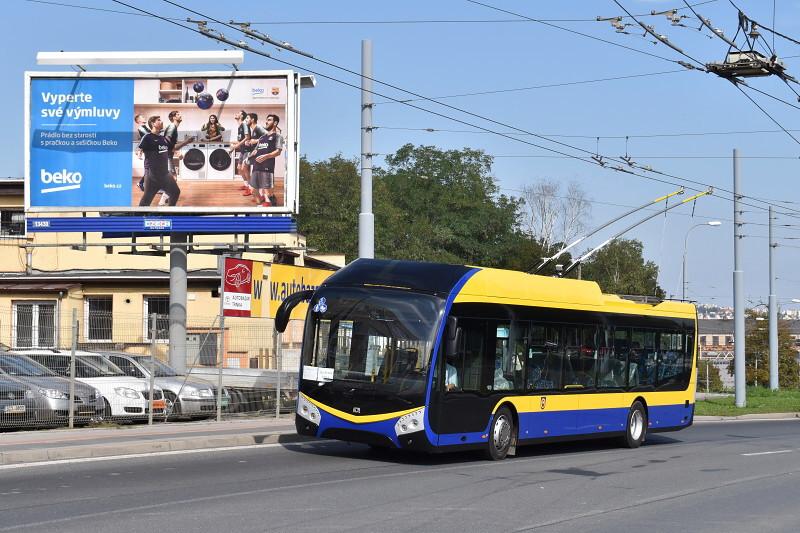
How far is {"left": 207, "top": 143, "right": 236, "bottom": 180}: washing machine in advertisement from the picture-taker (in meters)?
28.8

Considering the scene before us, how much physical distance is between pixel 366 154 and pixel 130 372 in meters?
6.29

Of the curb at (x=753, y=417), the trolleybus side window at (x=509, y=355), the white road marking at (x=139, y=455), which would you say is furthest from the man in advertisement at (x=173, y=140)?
the curb at (x=753, y=417)

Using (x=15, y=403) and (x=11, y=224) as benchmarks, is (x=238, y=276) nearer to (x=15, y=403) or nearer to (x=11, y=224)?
(x=15, y=403)

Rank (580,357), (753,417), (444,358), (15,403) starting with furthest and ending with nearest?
1. (753,417)
2. (580,357)
3. (15,403)
4. (444,358)

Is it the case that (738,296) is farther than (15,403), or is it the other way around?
(738,296)

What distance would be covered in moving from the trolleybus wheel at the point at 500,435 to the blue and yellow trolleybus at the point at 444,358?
23 mm

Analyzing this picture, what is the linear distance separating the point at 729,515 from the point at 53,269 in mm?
34874

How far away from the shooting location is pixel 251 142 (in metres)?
28.8

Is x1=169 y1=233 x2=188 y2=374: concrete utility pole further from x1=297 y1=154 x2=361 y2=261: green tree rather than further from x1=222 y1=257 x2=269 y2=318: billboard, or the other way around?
x1=297 y1=154 x2=361 y2=261: green tree

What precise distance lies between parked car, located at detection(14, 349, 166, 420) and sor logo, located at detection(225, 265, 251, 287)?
11.1 feet

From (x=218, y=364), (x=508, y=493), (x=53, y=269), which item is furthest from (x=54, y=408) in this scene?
(x=53, y=269)

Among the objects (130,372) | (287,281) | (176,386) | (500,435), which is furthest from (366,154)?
(500,435)

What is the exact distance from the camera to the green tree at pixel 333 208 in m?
78.7

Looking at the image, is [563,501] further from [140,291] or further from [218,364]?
[140,291]
